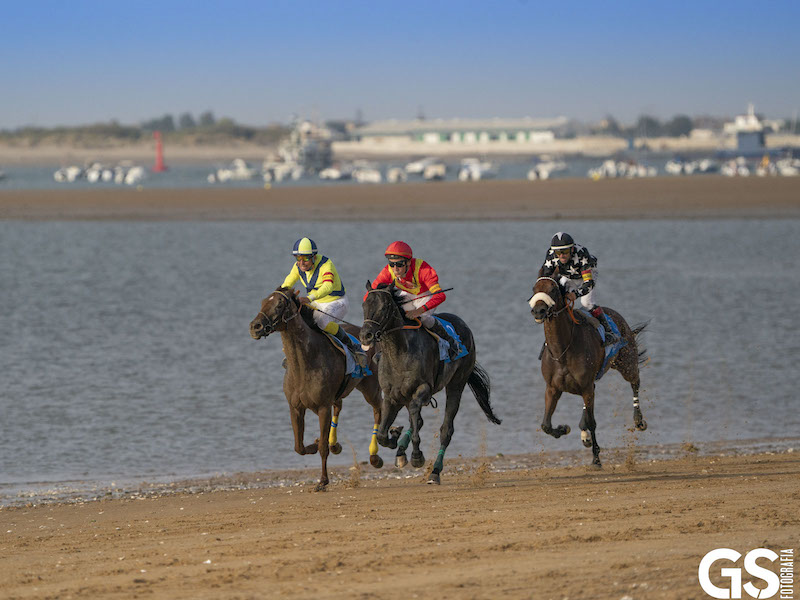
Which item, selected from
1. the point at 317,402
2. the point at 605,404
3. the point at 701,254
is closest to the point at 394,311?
the point at 317,402

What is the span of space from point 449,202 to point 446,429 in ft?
177

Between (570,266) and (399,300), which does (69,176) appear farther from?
(399,300)

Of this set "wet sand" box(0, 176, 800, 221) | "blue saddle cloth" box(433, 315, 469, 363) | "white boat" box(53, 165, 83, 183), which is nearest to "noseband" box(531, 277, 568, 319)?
"blue saddle cloth" box(433, 315, 469, 363)

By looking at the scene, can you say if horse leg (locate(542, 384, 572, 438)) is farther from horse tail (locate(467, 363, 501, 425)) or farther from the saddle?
the saddle

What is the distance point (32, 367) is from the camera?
887 inches

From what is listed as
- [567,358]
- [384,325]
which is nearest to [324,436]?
[384,325]

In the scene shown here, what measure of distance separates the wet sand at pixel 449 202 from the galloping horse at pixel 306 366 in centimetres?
4596

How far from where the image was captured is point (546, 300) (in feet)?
42.5

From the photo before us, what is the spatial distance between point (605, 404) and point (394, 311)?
8073 mm

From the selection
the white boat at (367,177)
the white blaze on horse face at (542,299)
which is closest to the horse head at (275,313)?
the white blaze on horse face at (542,299)

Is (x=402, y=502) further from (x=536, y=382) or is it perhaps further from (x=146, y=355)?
(x=146, y=355)

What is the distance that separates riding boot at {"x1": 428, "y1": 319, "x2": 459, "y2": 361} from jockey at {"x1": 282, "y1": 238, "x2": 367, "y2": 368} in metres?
1.01

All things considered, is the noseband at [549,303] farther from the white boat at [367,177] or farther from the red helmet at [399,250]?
the white boat at [367,177]

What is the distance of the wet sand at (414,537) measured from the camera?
8.16 m
